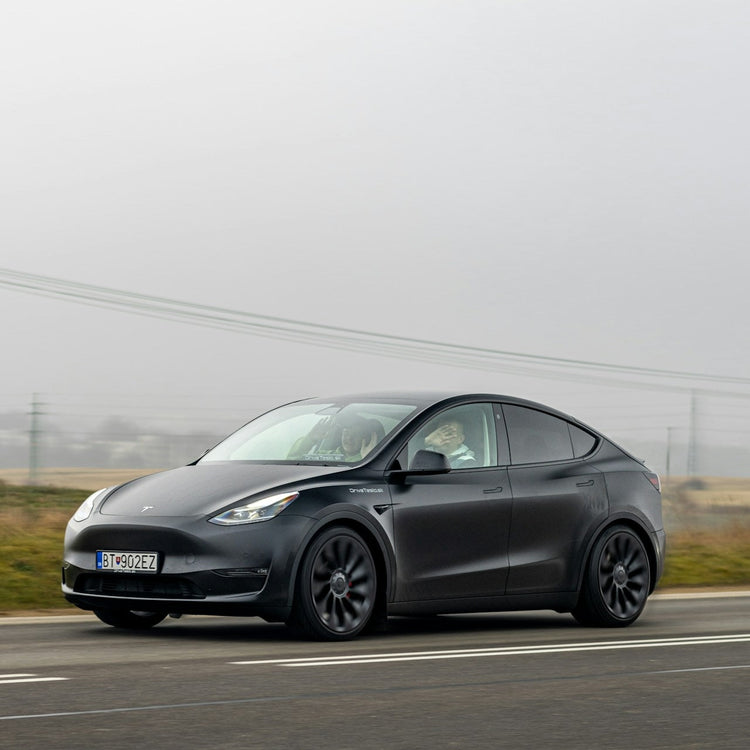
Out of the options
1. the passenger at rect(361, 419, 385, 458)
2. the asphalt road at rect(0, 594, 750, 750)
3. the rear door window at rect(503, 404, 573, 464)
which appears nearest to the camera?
the asphalt road at rect(0, 594, 750, 750)

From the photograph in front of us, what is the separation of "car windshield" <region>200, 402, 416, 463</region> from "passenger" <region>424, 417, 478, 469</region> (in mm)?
238

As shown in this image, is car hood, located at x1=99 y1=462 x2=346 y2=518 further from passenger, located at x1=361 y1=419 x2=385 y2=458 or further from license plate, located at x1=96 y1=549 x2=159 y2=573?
passenger, located at x1=361 y1=419 x2=385 y2=458

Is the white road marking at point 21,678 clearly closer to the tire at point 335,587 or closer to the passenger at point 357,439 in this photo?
the tire at point 335,587

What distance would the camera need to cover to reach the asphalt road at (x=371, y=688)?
6734 mm

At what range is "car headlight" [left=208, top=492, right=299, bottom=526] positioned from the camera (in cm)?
1015

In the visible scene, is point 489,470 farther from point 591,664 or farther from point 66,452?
point 66,452

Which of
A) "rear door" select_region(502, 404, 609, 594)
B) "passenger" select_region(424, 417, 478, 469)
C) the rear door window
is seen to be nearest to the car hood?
"passenger" select_region(424, 417, 478, 469)

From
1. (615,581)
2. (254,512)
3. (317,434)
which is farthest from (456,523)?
(615,581)

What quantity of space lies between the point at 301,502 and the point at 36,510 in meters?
9.85

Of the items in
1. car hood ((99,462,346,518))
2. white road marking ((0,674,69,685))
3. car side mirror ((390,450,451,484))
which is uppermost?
car side mirror ((390,450,451,484))

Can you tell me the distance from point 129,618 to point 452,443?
2456mm

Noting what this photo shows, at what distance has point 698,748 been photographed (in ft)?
21.7

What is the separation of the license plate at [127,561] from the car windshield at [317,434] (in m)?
1.30

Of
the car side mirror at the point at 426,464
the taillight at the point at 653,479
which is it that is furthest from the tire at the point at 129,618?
the taillight at the point at 653,479
